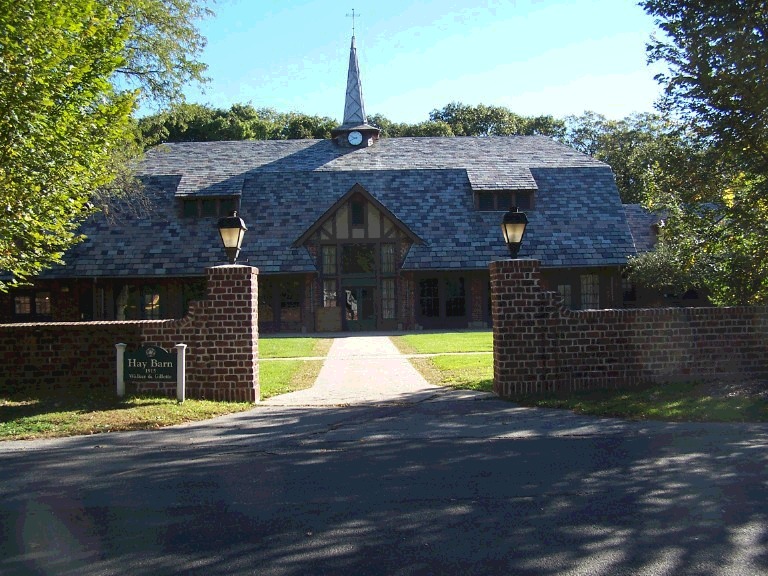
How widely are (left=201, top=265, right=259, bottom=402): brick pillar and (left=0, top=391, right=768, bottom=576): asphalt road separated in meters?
2.11

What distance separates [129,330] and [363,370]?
5.73m

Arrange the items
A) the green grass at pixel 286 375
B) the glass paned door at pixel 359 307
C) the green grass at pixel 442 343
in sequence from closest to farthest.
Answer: the green grass at pixel 286 375 → the green grass at pixel 442 343 → the glass paned door at pixel 359 307

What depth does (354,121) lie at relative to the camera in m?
37.6

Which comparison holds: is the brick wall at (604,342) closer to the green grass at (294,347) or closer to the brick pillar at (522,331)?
the brick pillar at (522,331)

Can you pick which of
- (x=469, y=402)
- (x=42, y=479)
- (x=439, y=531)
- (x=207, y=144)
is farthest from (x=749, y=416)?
(x=207, y=144)

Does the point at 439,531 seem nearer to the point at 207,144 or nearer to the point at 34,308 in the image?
the point at 34,308

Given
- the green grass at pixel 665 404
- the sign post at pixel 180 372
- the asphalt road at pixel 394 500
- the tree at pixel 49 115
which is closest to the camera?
the asphalt road at pixel 394 500

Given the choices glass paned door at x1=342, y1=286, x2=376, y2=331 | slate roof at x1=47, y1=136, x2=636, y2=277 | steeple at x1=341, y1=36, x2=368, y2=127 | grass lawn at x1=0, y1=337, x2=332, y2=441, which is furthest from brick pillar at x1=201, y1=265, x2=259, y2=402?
steeple at x1=341, y1=36, x2=368, y2=127

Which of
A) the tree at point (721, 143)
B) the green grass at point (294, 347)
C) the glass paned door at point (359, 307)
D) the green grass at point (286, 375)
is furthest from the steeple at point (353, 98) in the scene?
the tree at point (721, 143)

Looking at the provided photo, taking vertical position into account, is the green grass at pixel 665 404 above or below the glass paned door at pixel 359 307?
below

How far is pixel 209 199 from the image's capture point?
106 ft

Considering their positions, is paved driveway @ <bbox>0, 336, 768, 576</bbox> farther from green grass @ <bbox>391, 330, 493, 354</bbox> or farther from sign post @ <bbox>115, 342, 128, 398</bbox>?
green grass @ <bbox>391, 330, 493, 354</bbox>

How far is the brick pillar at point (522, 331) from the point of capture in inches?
458

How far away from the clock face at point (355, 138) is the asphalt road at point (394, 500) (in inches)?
1136
